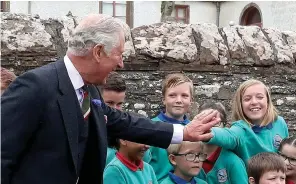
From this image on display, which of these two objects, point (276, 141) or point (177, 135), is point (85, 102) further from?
point (276, 141)

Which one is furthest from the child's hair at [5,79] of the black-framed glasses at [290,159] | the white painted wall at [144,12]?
the white painted wall at [144,12]

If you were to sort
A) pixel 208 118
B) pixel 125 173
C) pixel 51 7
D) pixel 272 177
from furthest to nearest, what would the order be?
pixel 51 7, pixel 272 177, pixel 125 173, pixel 208 118

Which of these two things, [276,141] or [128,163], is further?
[276,141]

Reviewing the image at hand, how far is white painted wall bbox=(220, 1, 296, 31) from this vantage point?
15836 mm

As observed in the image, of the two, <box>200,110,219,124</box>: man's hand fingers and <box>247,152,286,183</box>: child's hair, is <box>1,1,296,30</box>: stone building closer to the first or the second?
<box>247,152,286,183</box>: child's hair

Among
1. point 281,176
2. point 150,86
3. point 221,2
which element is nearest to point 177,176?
point 281,176

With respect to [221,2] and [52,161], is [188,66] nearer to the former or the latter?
[52,161]

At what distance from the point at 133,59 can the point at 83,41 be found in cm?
224

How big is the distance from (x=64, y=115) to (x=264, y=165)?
1670 mm

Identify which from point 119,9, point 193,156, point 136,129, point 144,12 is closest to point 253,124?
point 193,156

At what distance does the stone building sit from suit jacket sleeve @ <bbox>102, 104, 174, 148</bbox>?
7.35 metres

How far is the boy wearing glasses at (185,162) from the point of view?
374 centimetres

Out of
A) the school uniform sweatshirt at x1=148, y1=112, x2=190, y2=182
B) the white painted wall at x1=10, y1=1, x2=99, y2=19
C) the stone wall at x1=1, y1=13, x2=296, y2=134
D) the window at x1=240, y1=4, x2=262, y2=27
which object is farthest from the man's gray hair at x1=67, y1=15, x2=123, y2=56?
the window at x1=240, y1=4, x2=262, y2=27

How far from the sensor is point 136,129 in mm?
3104
